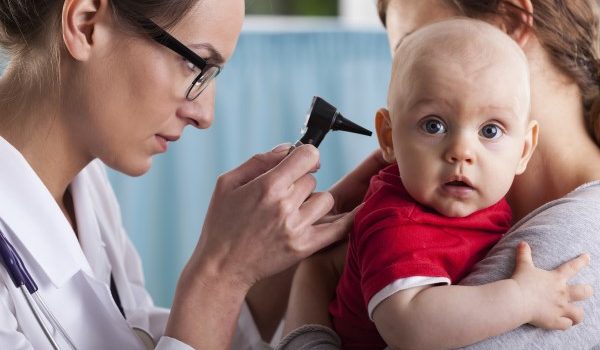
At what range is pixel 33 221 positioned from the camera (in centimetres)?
127

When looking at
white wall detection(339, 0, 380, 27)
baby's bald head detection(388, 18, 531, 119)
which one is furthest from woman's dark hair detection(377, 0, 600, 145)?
white wall detection(339, 0, 380, 27)

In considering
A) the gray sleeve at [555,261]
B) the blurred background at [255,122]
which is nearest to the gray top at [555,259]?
the gray sleeve at [555,261]

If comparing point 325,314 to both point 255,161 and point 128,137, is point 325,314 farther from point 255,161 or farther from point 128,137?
point 128,137

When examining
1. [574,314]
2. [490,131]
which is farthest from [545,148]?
[574,314]

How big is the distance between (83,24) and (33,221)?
0.33 m

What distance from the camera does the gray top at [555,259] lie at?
1019mm

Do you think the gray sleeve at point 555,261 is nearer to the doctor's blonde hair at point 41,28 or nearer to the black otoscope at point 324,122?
the black otoscope at point 324,122

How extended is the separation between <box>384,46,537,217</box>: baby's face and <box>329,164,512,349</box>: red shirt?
0.09 ft

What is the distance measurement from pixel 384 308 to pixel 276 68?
1.97 metres

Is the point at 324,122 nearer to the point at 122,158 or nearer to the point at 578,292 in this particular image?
the point at 122,158

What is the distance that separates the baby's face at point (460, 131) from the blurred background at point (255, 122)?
179 cm

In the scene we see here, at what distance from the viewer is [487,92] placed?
1.06 metres

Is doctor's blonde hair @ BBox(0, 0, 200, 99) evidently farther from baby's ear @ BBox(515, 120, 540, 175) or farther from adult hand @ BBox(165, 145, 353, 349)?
baby's ear @ BBox(515, 120, 540, 175)

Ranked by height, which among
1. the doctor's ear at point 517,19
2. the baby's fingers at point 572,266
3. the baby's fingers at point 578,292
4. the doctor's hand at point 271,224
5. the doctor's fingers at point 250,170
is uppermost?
the doctor's ear at point 517,19
